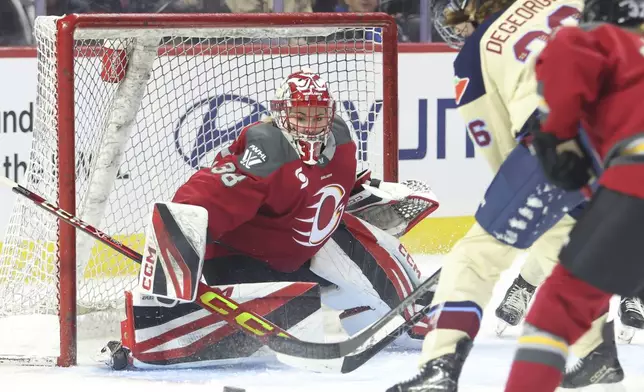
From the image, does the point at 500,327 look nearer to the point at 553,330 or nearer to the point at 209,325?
the point at 209,325

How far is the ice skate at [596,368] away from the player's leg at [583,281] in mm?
728

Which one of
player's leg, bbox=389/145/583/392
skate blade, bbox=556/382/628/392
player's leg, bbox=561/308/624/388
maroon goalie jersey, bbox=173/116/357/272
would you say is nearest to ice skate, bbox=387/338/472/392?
player's leg, bbox=389/145/583/392

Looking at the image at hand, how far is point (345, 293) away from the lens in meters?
3.23

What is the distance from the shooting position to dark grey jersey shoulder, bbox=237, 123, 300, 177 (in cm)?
292

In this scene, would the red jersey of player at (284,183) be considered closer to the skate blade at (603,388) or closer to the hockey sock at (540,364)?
the skate blade at (603,388)

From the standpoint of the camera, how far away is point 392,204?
341 cm

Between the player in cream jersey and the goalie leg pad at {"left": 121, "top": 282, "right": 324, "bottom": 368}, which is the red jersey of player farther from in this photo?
the player in cream jersey

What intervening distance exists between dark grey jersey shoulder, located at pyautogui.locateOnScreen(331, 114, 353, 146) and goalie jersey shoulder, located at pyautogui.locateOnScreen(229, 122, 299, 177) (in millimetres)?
194

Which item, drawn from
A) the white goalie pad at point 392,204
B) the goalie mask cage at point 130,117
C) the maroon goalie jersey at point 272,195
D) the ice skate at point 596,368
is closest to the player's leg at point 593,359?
the ice skate at point 596,368

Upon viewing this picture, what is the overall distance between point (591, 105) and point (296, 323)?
1293 millimetres

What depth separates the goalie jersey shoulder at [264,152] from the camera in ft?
9.57

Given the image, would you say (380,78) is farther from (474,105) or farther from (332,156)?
(474,105)

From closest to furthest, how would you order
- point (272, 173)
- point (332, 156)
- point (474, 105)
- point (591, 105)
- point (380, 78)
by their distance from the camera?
point (591, 105)
point (474, 105)
point (272, 173)
point (332, 156)
point (380, 78)

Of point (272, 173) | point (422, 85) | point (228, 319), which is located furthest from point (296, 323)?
point (422, 85)
